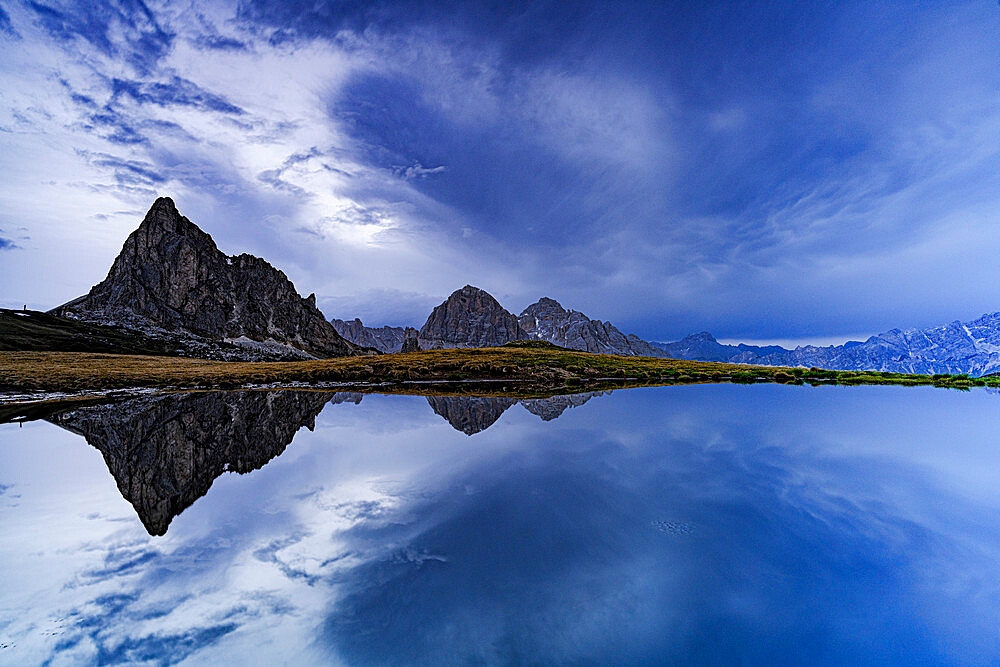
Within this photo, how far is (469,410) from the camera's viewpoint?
27672mm

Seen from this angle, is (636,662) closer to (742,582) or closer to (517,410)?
(742,582)

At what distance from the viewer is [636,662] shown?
5.25 metres

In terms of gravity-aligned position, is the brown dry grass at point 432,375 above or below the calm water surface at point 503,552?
above

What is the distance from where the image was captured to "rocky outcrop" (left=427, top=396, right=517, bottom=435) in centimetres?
2245

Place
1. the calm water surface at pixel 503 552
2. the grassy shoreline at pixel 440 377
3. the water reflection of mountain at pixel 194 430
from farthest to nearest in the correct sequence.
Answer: the grassy shoreline at pixel 440 377
the water reflection of mountain at pixel 194 430
the calm water surface at pixel 503 552

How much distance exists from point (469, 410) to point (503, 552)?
64.6 ft

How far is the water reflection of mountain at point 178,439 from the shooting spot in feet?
39.7

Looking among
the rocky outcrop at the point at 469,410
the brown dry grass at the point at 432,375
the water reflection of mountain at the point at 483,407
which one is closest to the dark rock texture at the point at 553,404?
the water reflection of mountain at the point at 483,407

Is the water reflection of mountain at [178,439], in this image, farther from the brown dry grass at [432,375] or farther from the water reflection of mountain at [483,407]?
the brown dry grass at [432,375]

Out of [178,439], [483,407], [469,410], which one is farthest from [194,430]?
[483,407]

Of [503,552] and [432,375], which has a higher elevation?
[432,375]

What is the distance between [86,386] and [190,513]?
47.2m

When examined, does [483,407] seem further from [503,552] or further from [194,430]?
[503,552]

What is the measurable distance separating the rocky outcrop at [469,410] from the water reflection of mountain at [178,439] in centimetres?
821
